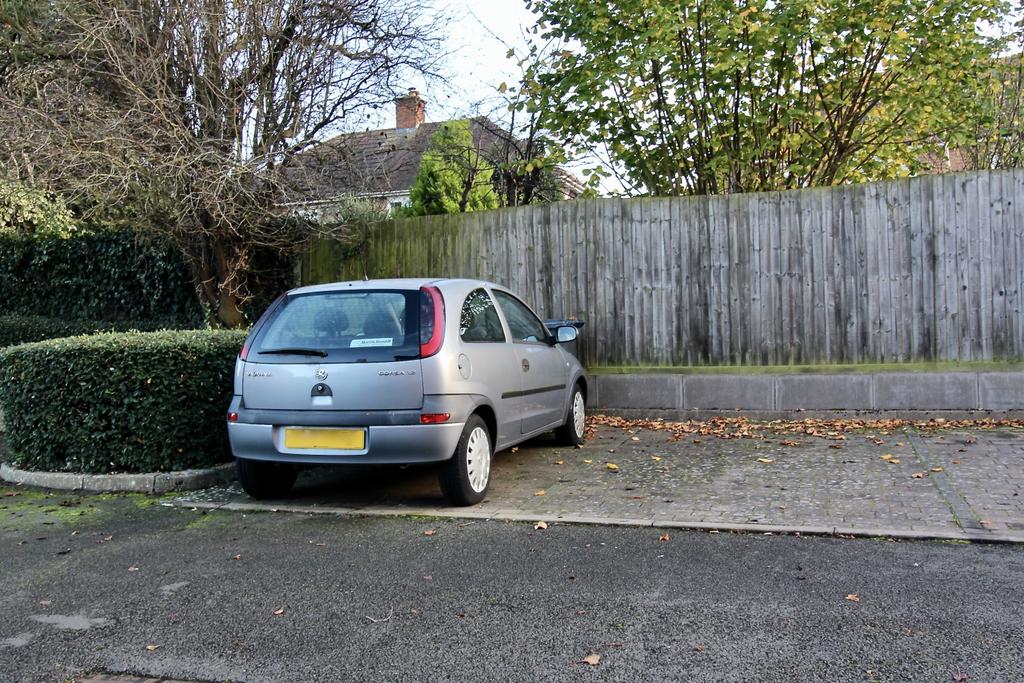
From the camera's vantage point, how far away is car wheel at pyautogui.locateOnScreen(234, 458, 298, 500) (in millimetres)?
6242

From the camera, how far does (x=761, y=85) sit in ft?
33.8

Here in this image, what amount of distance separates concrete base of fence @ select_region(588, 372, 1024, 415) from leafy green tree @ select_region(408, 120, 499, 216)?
533cm

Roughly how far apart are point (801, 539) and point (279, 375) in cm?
349

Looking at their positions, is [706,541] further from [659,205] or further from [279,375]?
[659,205]

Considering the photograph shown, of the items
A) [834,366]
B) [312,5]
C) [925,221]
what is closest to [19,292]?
[312,5]

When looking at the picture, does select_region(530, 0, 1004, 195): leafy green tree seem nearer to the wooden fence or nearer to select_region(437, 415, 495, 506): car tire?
the wooden fence

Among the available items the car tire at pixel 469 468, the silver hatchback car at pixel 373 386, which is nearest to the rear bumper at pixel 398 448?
the silver hatchback car at pixel 373 386

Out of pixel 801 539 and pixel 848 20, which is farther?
pixel 848 20

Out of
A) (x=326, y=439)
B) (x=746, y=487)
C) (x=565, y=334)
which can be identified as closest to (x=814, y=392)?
(x=565, y=334)

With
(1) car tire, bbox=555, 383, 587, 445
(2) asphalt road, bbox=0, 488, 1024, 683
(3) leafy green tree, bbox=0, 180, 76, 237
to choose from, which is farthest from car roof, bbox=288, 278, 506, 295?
(3) leafy green tree, bbox=0, 180, 76, 237

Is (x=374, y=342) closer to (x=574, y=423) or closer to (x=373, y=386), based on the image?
(x=373, y=386)

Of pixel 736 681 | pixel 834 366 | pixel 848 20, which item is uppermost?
pixel 848 20

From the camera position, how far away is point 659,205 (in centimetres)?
1002

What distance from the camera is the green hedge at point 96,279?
11.8 m
